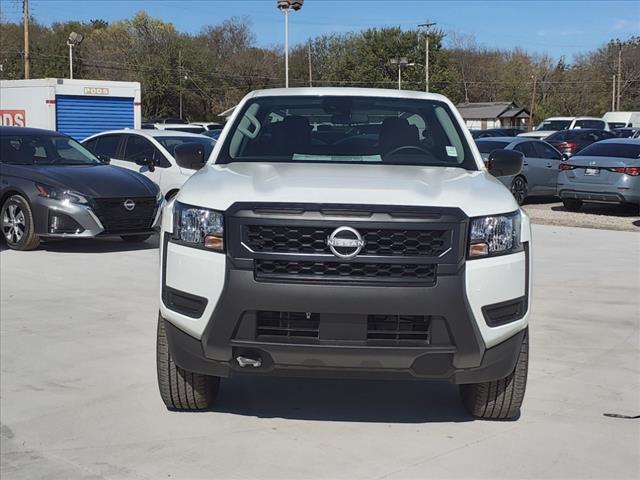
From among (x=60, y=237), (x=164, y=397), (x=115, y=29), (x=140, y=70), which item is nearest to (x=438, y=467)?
(x=164, y=397)

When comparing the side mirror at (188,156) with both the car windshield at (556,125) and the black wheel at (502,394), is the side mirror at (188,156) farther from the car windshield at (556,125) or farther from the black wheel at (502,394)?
the car windshield at (556,125)

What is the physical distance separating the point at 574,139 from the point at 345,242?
24.3 meters

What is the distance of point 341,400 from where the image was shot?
5.14 metres

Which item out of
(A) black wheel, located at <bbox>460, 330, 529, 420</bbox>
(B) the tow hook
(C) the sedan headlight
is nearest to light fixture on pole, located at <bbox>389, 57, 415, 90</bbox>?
(C) the sedan headlight

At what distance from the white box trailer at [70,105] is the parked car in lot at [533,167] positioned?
941cm

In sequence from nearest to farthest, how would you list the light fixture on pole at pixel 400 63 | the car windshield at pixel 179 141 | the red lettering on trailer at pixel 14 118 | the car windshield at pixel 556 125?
1. the car windshield at pixel 179 141
2. the red lettering on trailer at pixel 14 118
3. the car windshield at pixel 556 125
4. the light fixture on pole at pixel 400 63

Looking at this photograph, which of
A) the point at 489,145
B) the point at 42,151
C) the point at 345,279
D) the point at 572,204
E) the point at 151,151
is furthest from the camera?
the point at 489,145

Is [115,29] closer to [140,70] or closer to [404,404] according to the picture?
[140,70]

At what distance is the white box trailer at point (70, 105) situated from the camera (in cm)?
2036

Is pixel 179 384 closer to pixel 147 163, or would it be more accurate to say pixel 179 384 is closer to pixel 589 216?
pixel 147 163

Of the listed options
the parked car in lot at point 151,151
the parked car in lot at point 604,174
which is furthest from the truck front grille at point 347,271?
the parked car in lot at point 604,174

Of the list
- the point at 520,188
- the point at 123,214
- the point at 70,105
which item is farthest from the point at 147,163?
the point at 520,188

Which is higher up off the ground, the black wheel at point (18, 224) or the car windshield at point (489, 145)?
the car windshield at point (489, 145)

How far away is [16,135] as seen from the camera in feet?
38.4
